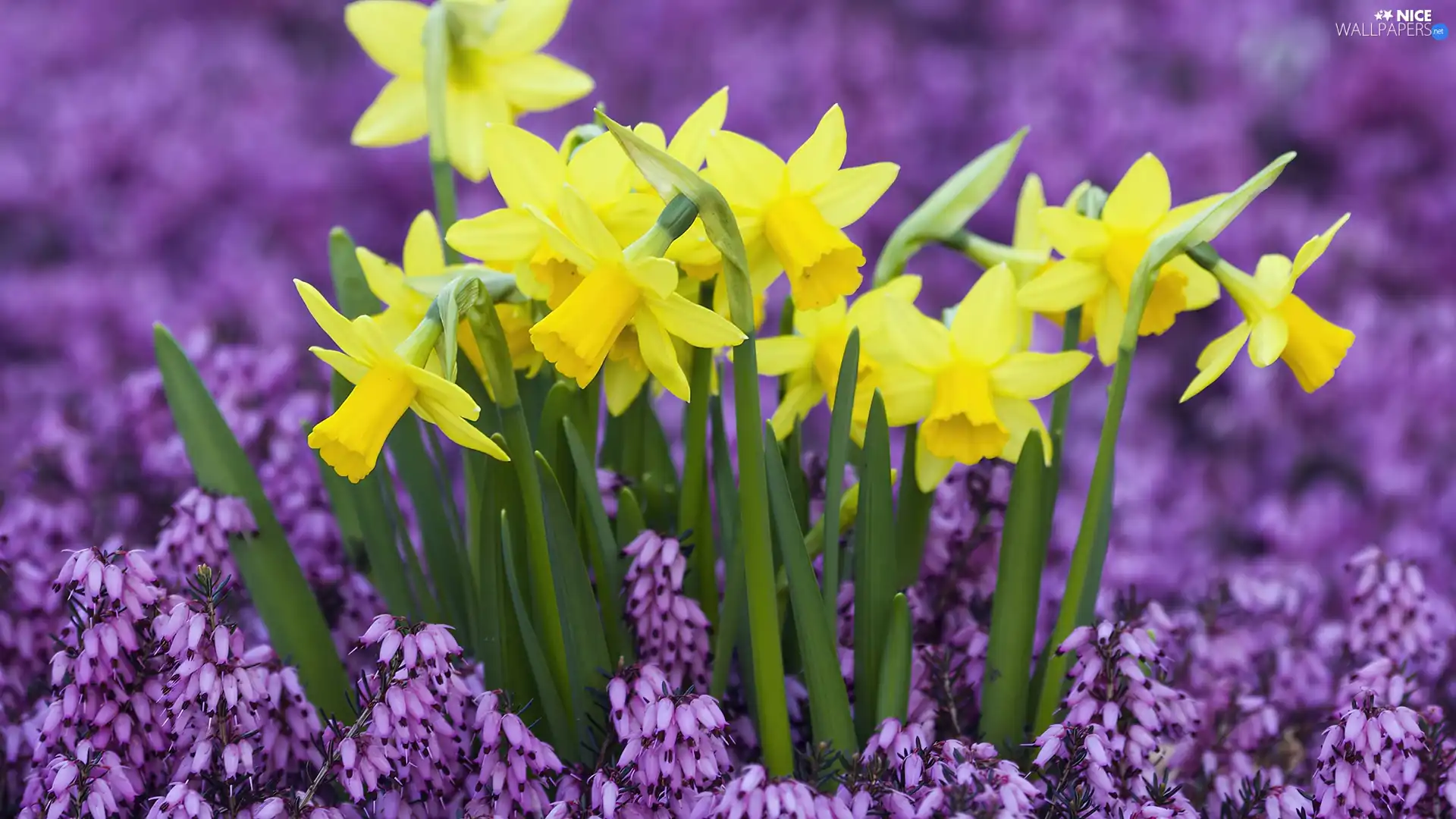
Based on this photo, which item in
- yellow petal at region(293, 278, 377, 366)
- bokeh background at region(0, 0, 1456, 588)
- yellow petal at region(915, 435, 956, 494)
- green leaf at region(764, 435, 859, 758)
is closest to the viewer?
yellow petal at region(293, 278, 377, 366)

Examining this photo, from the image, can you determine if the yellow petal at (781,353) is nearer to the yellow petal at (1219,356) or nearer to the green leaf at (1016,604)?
the green leaf at (1016,604)

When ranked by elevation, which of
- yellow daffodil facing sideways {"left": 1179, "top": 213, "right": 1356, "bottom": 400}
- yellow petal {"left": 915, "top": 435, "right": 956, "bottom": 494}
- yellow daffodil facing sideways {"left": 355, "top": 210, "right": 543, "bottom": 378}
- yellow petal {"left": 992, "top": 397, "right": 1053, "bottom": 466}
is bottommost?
yellow daffodil facing sideways {"left": 355, "top": 210, "right": 543, "bottom": 378}

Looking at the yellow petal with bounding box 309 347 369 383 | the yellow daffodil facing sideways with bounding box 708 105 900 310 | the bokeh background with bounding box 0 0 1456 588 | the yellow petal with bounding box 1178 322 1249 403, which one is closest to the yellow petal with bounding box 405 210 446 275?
the yellow petal with bounding box 309 347 369 383

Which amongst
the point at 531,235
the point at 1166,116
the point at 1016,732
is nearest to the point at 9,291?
the point at 531,235

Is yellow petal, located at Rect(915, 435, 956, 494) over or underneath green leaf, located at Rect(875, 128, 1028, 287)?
underneath

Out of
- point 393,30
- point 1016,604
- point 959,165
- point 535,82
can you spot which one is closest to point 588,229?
point 535,82

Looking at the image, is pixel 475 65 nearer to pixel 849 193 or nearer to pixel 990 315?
pixel 849 193

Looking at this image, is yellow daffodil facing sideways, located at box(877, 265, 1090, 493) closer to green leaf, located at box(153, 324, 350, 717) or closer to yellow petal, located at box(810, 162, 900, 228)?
yellow petal, located at box(810, 162, 900, 228)

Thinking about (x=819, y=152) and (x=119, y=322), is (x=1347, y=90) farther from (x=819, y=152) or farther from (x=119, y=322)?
(x=119, y=322)
